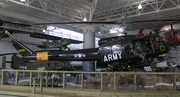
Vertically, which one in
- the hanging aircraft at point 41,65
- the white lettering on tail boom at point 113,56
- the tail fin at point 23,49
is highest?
the tail fin at point 23,49

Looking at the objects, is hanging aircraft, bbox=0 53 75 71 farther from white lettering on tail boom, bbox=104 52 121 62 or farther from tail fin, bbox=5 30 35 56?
white lettering on tail boom, bbox=104 52 121 62

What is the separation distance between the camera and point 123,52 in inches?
241

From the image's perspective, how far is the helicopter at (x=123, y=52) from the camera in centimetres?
603

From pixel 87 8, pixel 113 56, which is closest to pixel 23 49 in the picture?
pixel 113 56

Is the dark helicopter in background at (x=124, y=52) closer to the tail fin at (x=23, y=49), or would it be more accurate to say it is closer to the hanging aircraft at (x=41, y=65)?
the tail fin at (x=23, y=49)

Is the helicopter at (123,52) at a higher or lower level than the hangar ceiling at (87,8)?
lower

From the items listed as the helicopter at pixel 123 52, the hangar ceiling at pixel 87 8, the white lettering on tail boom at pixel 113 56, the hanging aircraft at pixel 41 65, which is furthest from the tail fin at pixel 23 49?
the hangar ceiling at pixel 87 8

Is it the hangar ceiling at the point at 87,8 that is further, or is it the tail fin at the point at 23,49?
the hangar ceiling at the point at 87,8

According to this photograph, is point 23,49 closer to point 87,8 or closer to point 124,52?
point 124,52

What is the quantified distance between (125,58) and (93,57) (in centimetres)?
128

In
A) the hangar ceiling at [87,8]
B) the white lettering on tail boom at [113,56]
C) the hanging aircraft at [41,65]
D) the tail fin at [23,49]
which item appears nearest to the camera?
the white lettering on tail boom at [113,56]

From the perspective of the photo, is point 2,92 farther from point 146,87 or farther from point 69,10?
point 69,10

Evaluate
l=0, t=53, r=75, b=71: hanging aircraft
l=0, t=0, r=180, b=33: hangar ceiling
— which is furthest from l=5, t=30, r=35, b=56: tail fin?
l=0, t=0, r=180, b=33: hangar ceiling

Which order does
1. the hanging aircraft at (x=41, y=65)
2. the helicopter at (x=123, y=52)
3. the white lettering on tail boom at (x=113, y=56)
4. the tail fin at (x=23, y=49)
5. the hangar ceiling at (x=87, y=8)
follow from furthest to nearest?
the hangar ceiling at (x=87, y=8)
the hanging aircraft at (x=41, y=65)
the tail fin at (x=23, y=49)
the white lettering on tail boom at (x=113, y=56)
the helicopter at (x=123, y=52)
